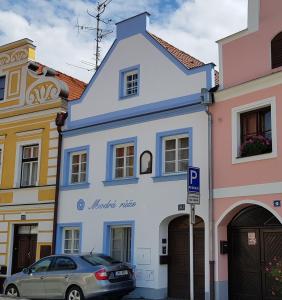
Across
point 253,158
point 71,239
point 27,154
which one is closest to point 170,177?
point 253,158

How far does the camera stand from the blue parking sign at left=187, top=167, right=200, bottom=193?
1344 centimetres

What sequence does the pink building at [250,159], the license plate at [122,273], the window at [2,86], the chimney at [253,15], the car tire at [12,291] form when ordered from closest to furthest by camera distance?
the pink building at [250,159] < the license plate at [122,273] < the chimney at [253,15] < the car tire at [12,291] < the window at [2,86]

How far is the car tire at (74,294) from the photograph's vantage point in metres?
14.1

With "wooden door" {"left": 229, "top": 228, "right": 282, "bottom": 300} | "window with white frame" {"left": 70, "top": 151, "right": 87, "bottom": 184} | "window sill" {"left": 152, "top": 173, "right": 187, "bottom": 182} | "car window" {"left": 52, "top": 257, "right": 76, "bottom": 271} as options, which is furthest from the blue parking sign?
"window with white frame" {"left": 70, "top": 151, "right": 87, "bottom": 184}

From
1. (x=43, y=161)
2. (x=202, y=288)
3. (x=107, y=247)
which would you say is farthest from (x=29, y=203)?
(x=202, y=288)

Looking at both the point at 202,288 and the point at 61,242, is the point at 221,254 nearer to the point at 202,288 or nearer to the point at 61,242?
the point at 202,288

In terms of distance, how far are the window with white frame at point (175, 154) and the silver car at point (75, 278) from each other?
10.9 feet

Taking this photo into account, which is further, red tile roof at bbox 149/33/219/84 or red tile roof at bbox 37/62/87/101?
red tile roof at bbox 37/62/87/101

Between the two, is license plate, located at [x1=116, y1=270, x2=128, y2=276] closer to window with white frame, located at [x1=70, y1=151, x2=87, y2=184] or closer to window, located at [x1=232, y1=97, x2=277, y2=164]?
window, located at [x1=232, y1=97, x2=277, y2=164]

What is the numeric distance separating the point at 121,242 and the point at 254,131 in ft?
19.5

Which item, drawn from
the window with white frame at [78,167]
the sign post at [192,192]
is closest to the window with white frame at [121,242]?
the window with white frame at [78,167]

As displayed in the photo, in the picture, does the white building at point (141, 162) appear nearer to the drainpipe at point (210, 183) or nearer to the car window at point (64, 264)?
the drainpipe at point (210, 183)

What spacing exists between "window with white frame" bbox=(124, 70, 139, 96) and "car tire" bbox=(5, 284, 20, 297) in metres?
7.36

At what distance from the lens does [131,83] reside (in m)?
18.1
